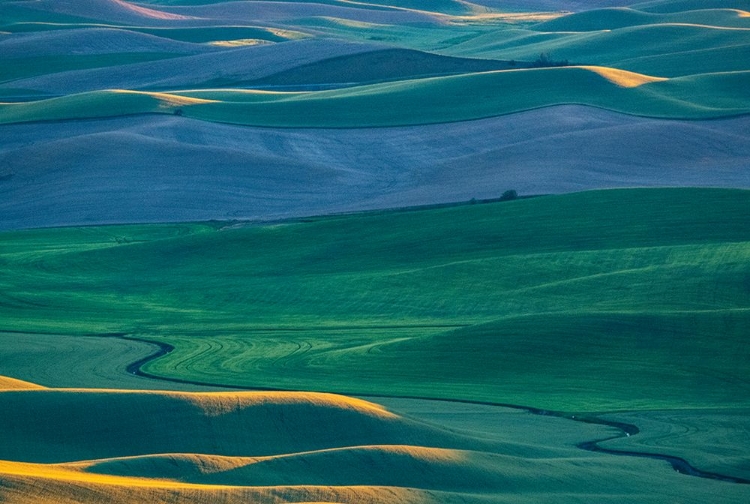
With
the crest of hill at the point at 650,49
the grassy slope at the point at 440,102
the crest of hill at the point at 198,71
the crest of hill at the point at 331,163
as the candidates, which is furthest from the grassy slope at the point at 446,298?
the crest of hill at the point at 650,49

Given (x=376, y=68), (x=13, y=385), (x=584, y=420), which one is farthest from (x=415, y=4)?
(x=13, y=385)

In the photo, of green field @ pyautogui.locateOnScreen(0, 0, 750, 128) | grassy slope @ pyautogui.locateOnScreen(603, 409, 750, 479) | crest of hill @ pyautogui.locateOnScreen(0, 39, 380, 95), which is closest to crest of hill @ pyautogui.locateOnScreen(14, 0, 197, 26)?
green field @ pyautogui.locateOnScreen(0, 0, 750, 128)

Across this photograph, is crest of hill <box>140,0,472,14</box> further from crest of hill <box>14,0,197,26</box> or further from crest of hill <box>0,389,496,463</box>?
crest of hill <box>0,389,496,463</box>

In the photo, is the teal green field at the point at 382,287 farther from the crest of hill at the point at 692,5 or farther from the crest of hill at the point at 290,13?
the crest of hill at the point at 290,13

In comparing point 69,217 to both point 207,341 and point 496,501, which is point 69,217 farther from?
point 496,501

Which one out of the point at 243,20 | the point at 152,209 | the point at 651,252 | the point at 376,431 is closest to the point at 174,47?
the point at 243,20

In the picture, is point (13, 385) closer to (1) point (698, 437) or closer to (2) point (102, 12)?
(1) point (698, 437)
